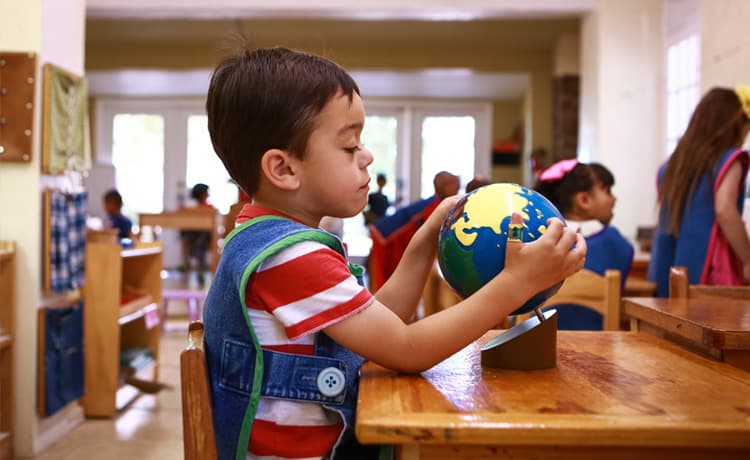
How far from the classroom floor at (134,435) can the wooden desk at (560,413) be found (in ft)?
8.45

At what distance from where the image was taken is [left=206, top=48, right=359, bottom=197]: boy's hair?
113 cm

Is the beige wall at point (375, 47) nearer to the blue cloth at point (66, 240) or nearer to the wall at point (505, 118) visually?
the wall at point (505, 118)

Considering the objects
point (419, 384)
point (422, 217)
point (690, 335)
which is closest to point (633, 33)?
point (422, 217)

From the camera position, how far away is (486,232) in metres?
1.14

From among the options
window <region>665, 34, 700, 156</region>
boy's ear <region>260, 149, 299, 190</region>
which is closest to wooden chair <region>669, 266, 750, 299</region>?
boy's ear <region>260, 149, 299, 190</region>

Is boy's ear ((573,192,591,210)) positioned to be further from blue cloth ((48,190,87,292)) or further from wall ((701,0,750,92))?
blue cloth ((48,190,87,292))

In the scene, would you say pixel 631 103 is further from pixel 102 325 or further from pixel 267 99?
pixel 267 99

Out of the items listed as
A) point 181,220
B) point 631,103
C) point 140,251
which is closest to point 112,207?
point 181,220

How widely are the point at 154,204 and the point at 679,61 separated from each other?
8328 mm

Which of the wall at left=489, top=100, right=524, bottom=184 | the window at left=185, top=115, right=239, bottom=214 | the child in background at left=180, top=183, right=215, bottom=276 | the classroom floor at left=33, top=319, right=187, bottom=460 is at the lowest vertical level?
the classroom floor at left=33, top=319, right=187, bottom=460

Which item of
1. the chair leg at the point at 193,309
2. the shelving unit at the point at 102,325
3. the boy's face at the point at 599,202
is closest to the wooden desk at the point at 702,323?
the boy's face at the point at 599,202

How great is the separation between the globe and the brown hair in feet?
6.46

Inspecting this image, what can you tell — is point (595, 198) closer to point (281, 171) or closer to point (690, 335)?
point (690, 335)

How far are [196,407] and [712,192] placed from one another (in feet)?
7.79
